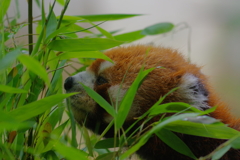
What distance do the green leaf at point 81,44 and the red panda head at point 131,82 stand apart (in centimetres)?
22

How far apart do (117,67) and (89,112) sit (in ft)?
0.67

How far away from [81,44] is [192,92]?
49 centimetres

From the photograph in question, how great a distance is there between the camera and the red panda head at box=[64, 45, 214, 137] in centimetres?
107

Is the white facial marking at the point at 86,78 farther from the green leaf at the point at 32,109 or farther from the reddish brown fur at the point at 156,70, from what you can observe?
the green leaf at the point at 32,109

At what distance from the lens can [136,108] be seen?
3.50 feet

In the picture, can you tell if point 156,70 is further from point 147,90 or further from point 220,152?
point 220,152

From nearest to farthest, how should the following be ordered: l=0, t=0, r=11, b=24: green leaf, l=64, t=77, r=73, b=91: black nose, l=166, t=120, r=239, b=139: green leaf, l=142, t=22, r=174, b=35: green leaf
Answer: l=166, t=120, r=239, b=139: green leaf
l=0, t=0, r=11, b=24: green leaf
l=142, t=22, r=174, b=35: green leaf
l=64, t=77, r=73, b=91: black nose

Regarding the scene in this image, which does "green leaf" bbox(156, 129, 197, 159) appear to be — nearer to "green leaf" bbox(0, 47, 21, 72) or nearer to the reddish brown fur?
the reddish brown fur

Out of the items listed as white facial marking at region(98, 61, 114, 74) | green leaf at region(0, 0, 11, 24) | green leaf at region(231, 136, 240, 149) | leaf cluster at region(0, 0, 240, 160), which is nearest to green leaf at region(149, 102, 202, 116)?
leaf cluster at region(0, 0, 240, 160)

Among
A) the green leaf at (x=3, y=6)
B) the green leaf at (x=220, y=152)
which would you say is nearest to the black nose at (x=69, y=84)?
the green leaf at (x=3, y=6)

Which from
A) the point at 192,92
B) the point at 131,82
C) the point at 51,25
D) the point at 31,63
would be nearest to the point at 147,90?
the point at 131,82

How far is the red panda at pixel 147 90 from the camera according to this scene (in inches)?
41.9

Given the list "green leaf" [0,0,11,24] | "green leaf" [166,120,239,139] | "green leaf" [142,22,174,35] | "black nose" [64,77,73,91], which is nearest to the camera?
"green leaf" [166,120,239,139]

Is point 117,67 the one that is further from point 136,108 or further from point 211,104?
point 211,104
